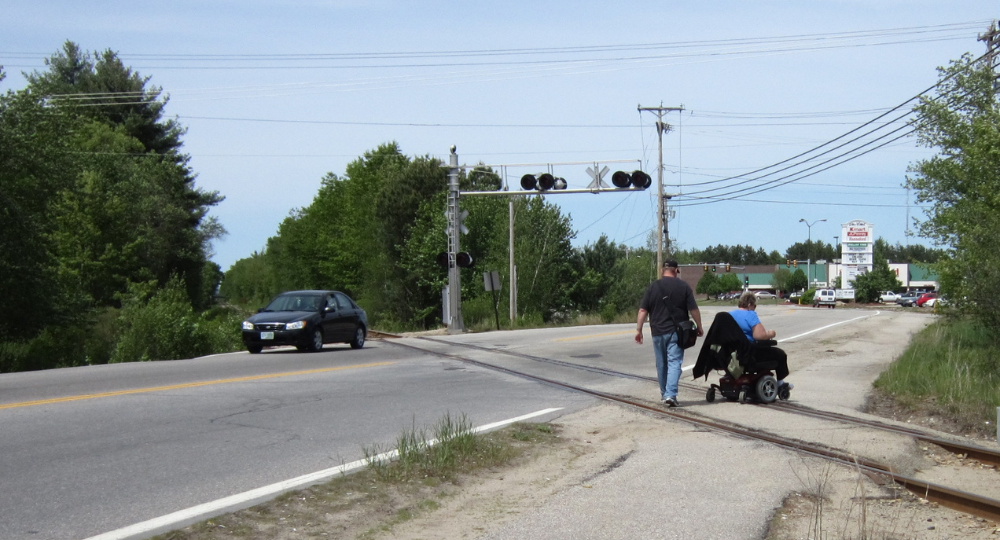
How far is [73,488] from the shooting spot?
6758 millimetres

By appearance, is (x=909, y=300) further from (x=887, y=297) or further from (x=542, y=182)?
(x=542, y=182)

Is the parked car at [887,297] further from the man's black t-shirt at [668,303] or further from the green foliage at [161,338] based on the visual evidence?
the man's black t-shirt at [668,303]

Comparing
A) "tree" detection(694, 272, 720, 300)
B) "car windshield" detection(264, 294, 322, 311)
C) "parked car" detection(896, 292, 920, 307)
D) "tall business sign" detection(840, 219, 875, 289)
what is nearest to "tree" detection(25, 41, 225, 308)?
"car windshield" detection(264, 294, 322, 311)

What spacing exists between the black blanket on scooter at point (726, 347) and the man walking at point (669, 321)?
0.25 meters

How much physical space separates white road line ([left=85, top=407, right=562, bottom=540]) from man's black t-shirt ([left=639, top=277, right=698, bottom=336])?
4.59 m

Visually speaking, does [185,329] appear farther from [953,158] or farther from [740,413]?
[953,158]

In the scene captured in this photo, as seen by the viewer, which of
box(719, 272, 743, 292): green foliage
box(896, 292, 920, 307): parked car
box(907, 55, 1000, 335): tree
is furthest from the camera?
box(719, 272, 743, 292): green foliage

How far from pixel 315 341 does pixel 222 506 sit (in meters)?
14.9

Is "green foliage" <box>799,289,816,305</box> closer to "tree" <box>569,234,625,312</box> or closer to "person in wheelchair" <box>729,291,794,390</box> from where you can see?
"tree" <box>569,234,625,312</box>

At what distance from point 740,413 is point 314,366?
28.6 feet

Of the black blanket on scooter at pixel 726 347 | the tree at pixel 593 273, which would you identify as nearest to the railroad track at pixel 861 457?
the black blanket on scooter at pixel 726 347

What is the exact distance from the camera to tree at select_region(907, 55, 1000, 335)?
16.7 m

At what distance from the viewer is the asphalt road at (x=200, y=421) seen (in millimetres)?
6535

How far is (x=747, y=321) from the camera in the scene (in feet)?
38.0
